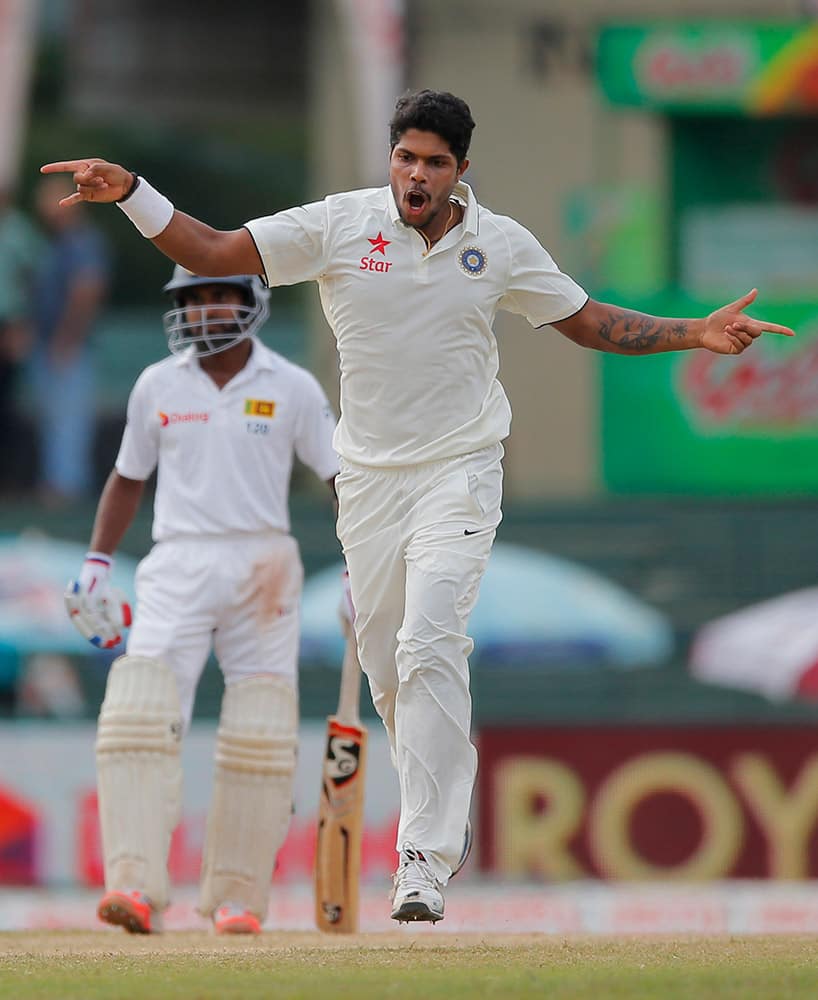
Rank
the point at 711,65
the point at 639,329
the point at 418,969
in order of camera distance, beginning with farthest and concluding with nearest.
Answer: the point at 711,65, the point at 639,329, the point at 418,969

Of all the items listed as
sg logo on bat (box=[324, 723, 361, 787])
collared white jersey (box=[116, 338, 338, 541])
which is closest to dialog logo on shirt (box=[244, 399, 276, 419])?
collared white jersey (box=[116, 338, 338, 541])

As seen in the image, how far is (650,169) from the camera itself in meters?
16.0

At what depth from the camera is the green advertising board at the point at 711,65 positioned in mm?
14328

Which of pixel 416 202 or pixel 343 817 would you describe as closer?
pixel 416 202

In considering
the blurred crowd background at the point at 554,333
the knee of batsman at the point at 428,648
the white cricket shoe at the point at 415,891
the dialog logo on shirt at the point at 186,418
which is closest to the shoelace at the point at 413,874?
the white cricket shoe at the point at 415,891

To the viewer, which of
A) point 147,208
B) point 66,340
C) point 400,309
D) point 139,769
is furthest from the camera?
point 66,340

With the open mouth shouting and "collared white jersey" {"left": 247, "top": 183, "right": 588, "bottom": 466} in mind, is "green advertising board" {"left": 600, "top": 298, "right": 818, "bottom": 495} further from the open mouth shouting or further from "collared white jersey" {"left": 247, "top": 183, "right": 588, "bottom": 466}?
the open mouth shouting

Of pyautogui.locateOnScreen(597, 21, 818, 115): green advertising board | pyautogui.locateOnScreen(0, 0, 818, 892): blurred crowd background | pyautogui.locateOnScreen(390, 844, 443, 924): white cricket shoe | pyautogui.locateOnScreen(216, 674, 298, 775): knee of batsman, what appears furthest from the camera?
pyautogui.locateOnScreen(597, 21, 818, 115): green advertising board

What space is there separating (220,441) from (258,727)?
833mm

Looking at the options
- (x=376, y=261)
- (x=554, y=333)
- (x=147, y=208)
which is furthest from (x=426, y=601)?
A: (x=554, y=333)

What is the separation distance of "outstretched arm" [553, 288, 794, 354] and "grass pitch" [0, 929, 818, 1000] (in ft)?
4.84

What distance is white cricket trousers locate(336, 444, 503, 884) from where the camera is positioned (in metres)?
5.55

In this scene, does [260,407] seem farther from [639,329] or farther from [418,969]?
[418,969]

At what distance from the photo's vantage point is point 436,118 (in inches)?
220
